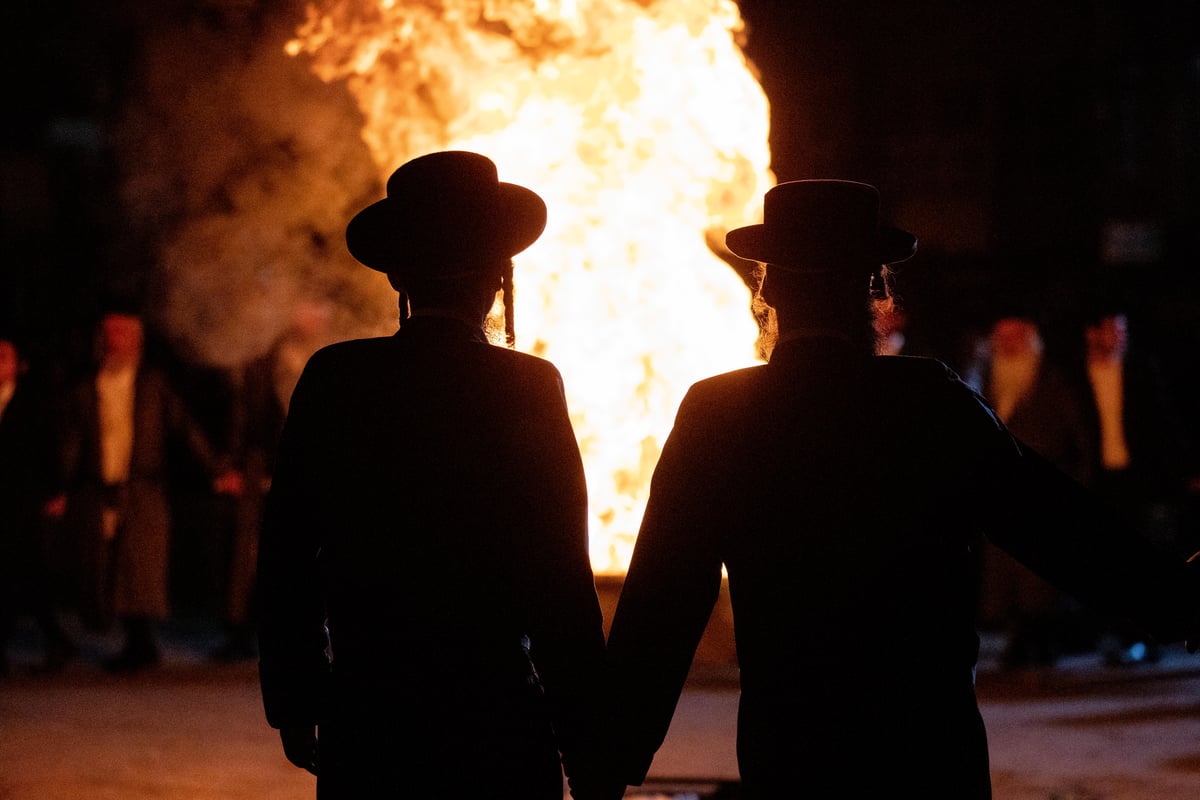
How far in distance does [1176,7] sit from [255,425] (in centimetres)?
1477

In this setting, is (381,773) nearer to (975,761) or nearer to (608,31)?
(975,761)

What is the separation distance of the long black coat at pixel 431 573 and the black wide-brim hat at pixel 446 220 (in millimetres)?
143

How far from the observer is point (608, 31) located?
7.98 metres

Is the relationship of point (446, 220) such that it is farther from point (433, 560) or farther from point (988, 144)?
point (988, 144)

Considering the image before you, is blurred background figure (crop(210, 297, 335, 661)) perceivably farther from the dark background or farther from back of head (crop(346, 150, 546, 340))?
the dark background

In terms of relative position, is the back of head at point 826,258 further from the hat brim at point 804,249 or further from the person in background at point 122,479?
the person in background at point 122,479

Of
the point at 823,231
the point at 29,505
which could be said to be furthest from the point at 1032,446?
the point at 823,231

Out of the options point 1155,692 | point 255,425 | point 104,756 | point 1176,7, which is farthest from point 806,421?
point 1176,7

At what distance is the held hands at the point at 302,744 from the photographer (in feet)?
10.1

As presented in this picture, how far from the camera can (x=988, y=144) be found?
20.7 metres

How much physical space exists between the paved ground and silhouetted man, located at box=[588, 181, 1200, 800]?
2.92m

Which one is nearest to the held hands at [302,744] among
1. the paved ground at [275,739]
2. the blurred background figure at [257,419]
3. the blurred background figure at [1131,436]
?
the paved ground at [275,739]

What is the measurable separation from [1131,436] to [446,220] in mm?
7434

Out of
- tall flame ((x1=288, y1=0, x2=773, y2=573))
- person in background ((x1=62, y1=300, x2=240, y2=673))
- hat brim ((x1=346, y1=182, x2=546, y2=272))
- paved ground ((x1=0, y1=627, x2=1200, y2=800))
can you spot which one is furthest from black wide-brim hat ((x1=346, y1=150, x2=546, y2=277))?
person in background ((x1=62, y1=300, x2=240, y2=673))
